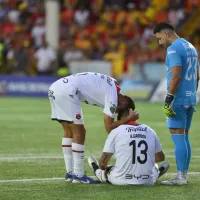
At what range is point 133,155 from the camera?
32.3 ft

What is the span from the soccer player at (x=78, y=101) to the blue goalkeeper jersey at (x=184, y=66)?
2.05ft

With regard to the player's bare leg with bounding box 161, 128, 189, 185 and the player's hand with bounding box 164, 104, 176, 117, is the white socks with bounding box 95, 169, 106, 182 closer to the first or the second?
the player's bare leg with bounding box 161, 128, 189, 185

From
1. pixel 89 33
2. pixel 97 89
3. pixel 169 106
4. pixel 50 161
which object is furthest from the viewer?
pixel 89 33

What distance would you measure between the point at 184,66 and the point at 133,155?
4.31 ft

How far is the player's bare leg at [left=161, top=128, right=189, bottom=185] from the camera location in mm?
10188

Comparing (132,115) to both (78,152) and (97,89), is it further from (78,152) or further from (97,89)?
(78,152)

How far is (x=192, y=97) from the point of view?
10.2 m

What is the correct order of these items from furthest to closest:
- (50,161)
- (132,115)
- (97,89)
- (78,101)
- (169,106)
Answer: (50,161)
(78,101)
(97,89)
(132,115)
(169,106)

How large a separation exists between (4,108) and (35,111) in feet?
4.70

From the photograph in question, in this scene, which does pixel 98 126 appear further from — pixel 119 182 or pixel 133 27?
pixel 133 27

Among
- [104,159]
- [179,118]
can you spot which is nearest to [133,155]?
[104,159]

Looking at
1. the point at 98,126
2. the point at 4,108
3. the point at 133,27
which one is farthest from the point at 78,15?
the point at 98,126

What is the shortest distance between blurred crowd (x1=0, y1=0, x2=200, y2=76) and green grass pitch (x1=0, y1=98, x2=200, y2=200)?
7.17m

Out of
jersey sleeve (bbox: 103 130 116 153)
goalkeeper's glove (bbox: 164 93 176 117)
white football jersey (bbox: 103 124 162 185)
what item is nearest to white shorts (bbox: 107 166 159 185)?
white football jersey (bbox: 103 124 162 185)
